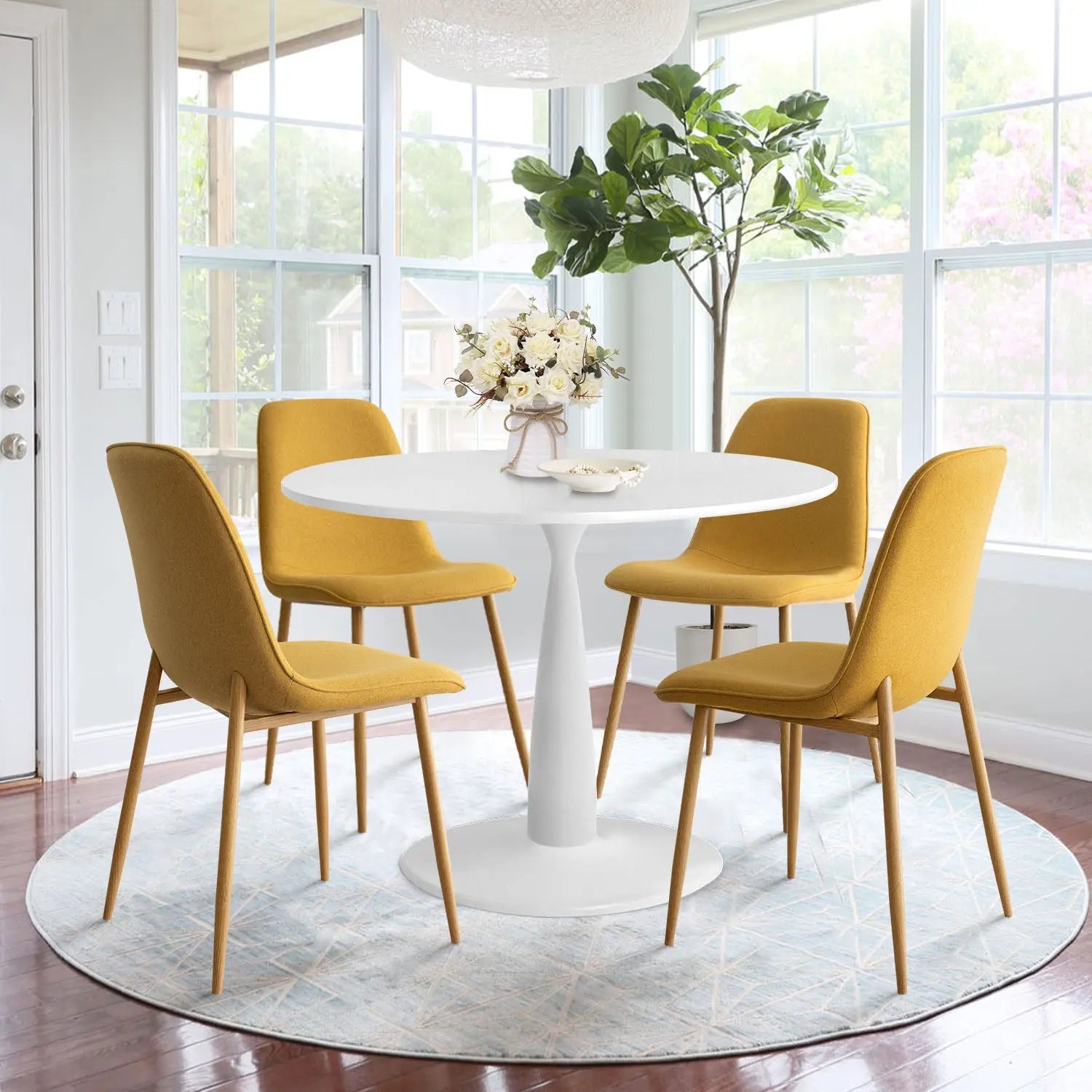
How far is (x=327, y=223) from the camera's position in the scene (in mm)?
4309

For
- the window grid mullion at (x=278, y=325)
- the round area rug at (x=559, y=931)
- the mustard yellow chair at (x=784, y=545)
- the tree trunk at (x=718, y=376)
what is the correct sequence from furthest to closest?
the tree trunk at (x=718, y=376), the window grid mullion at (x=278, y=325), the mustard yellow chair at (x=784, y=545), the round area rug at (x=559, y=931)

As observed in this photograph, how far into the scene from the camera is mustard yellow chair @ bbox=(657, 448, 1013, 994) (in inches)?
92.6

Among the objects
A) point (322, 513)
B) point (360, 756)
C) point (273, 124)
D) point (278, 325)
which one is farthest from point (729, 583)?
point (273, 124)

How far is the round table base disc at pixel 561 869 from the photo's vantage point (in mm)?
2805

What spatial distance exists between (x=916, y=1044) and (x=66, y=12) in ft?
10.3

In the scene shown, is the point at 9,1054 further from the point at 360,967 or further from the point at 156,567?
the point at 156,567

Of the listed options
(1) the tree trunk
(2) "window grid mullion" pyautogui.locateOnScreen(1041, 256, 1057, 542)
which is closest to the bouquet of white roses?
(1) the tree trunk

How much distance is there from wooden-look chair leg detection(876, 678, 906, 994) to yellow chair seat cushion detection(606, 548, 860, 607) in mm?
744

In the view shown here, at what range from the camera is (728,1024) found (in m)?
2.32

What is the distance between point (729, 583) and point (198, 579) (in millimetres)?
1314

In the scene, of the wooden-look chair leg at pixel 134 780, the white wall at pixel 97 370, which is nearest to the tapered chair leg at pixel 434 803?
the wooden-look chair leg at pixel 134 780

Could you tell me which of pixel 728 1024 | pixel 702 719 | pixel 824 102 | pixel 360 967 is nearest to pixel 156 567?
pixel 360 967

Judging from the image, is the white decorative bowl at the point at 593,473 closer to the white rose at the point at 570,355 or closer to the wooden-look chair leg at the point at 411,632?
the white rose at the point at 570,355

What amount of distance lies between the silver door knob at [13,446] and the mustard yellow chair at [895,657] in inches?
76.8
